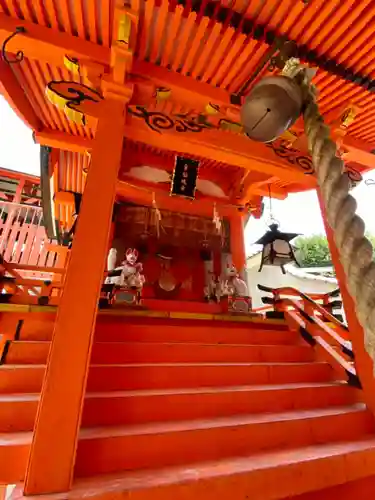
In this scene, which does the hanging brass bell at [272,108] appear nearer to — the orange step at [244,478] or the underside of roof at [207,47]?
the orange step at [244,478]

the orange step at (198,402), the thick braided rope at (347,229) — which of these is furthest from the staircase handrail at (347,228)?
the orange step at (198,402)

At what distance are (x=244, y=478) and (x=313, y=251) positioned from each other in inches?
812

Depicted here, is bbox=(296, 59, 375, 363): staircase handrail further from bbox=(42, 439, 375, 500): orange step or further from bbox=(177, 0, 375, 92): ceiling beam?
bbox=(177, 0, 375, 92): ceiling beam

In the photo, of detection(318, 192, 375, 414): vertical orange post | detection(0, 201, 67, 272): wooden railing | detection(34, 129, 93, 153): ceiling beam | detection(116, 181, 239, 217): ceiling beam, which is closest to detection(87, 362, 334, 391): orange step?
detection(318, 192, 375, 414): vertical orange post

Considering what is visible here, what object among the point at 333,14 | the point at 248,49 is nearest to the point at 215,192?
the point at 248,49

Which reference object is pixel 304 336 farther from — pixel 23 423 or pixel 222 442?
pixel 23 423

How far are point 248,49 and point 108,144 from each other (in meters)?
2.36

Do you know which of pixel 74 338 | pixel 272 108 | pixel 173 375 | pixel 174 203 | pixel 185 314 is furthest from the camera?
pixel 174 203

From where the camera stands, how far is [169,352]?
3.32 m

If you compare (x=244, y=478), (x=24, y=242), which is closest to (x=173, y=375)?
(x=244, y=478)

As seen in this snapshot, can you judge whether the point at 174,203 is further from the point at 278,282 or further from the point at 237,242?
the point at 278,282

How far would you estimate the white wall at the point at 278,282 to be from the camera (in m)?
15.1

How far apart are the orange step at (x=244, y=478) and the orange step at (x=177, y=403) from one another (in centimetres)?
51

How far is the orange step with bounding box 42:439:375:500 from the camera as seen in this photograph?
1.64 meters
